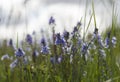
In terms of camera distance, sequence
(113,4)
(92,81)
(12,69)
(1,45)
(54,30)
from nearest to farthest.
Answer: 1. (113,4)
2. (92,81)
3. (54,30)
4. (12,69)
5. (1,45)

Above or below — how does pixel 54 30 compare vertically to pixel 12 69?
above

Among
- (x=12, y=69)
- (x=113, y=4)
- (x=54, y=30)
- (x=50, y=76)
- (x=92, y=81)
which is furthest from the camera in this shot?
(x=12, y=69)

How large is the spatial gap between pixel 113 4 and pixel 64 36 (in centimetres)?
63

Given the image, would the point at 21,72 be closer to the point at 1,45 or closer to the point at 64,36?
the point at 64,36

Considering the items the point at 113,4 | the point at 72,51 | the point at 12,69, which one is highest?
the point at 113,4

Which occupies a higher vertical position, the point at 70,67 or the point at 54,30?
the point at 54,30

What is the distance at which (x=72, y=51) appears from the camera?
254 cm

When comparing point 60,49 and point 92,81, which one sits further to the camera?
point 60,49

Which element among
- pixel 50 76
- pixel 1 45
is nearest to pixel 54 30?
pixel 50 76

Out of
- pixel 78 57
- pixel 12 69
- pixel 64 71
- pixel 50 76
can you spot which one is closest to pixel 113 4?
pixel 78 57

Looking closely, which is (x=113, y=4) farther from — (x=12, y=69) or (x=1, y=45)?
(x=1, y=45)

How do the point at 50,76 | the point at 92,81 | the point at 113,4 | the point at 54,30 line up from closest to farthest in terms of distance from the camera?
1. the point at 113,4
2. the point at 92,81
3. the point at 50,76
4. the point at 54,30

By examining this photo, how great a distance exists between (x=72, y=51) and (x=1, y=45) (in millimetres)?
2558

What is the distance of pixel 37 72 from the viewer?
2.83 meters
